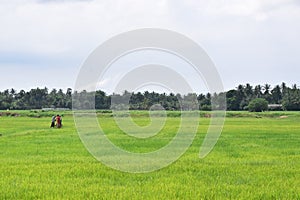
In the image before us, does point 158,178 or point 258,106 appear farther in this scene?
point 258,106

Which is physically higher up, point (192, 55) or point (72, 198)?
point (192, 55)

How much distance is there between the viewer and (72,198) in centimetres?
598

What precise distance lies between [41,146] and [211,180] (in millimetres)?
7078

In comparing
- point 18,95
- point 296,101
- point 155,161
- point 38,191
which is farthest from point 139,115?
point 18,95

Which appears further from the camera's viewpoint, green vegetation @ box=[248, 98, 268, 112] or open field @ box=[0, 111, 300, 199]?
green vegetation @ box=[248, 98, 268, 112]

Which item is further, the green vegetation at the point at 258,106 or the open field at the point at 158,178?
the green vegetation at the point at 258,106

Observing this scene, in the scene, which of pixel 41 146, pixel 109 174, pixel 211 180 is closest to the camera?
pixel 211 180

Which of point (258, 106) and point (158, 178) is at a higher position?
point (258, 106)

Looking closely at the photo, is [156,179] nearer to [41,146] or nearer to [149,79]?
[149,79]

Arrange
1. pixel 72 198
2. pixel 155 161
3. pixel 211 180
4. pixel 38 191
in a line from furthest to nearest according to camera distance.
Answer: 1. pixel 155 161
2. pixel 211 180
3. pixel 38 191
4. pixel 72 198

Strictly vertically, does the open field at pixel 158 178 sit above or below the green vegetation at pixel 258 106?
below

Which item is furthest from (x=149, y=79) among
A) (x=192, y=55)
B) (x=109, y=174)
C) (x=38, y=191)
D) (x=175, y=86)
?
(x=38, y=191)

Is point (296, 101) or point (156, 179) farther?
point (296, 101)

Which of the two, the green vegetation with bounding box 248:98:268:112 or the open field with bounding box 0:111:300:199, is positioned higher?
the green vegetation with bounding box 248:98:268:112
